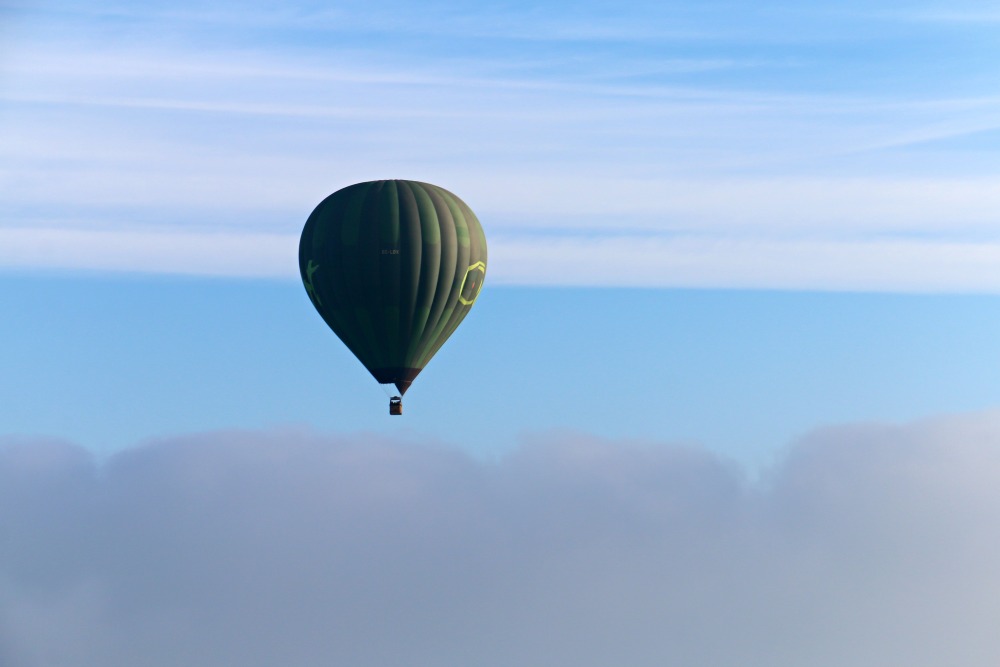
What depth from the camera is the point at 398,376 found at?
102m

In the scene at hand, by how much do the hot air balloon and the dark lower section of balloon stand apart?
0.18ft

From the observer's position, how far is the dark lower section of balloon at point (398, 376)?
334 feet

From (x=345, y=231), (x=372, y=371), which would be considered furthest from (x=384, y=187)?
(x=372, y=371)

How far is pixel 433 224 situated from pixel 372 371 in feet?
28.9

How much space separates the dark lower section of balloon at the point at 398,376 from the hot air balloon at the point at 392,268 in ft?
0.18

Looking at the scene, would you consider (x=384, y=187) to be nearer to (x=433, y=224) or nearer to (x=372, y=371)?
(x=433, y=224)

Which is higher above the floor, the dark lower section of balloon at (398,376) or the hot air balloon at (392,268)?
the hot air balloon at (392,268)

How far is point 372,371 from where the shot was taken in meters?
103

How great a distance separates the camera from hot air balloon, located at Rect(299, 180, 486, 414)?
328ft

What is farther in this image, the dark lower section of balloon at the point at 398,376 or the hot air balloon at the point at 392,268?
the dark lower section of balloon at the point at 398,376

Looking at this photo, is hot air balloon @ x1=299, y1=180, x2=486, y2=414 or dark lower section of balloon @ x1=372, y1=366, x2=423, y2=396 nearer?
hot air balloon @ x1=299, y1=180, x2=486, y2=414

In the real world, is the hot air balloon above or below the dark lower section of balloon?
above

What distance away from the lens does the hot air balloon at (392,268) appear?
9988cm

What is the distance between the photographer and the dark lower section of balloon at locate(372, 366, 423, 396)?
101875 millimetres
